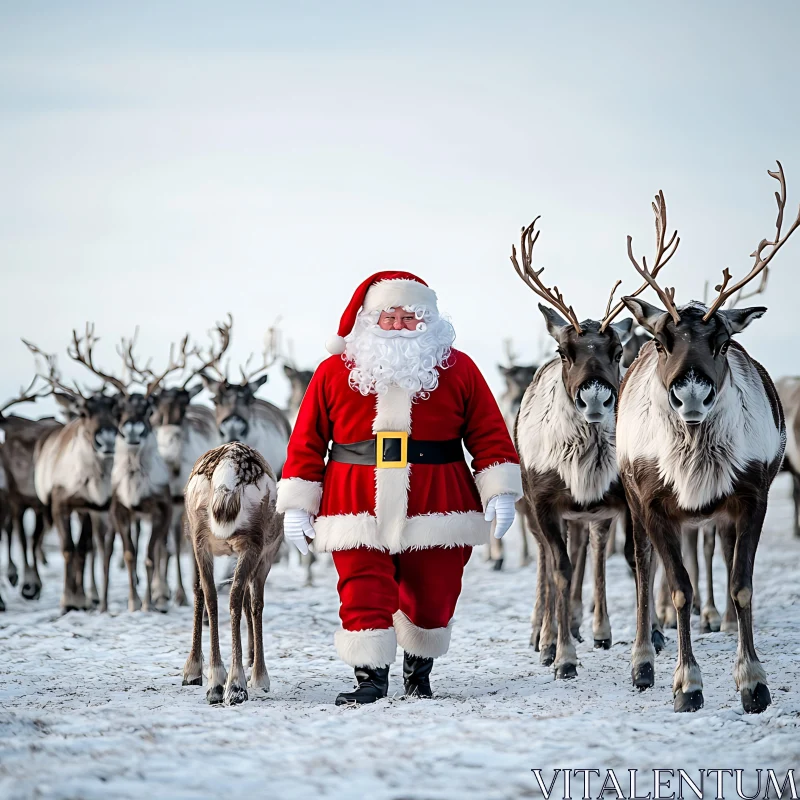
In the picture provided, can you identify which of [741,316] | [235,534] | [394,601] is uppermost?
[741,316]

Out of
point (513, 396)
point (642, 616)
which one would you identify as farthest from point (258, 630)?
point (513, 396)

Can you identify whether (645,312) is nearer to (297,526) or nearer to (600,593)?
(297,526)

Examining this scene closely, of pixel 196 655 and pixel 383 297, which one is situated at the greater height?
pixel 383 297

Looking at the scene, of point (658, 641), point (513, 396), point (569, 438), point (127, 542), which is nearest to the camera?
point (569, 438)

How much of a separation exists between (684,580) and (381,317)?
215 cm

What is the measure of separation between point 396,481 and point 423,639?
0.88m

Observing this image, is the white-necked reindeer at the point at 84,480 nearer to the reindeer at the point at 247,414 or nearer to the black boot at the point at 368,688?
the reindeer at the point at 247,414

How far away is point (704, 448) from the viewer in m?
5.08

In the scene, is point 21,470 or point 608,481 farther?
point 21,470

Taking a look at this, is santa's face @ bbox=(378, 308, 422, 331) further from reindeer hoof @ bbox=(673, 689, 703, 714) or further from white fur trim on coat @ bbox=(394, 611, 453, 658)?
reindeer hoof @ bbox=(673, 689, 703, 714)

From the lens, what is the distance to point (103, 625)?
29.6 feet

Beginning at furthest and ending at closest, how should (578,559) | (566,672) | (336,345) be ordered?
(578,559) → (566,672) → (336,345)

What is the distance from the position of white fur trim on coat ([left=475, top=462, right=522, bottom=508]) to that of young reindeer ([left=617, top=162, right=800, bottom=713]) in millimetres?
620

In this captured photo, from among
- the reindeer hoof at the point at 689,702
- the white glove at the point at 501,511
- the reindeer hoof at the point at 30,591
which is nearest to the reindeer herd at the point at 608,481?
the reindeer hoof at the point at 689,702
